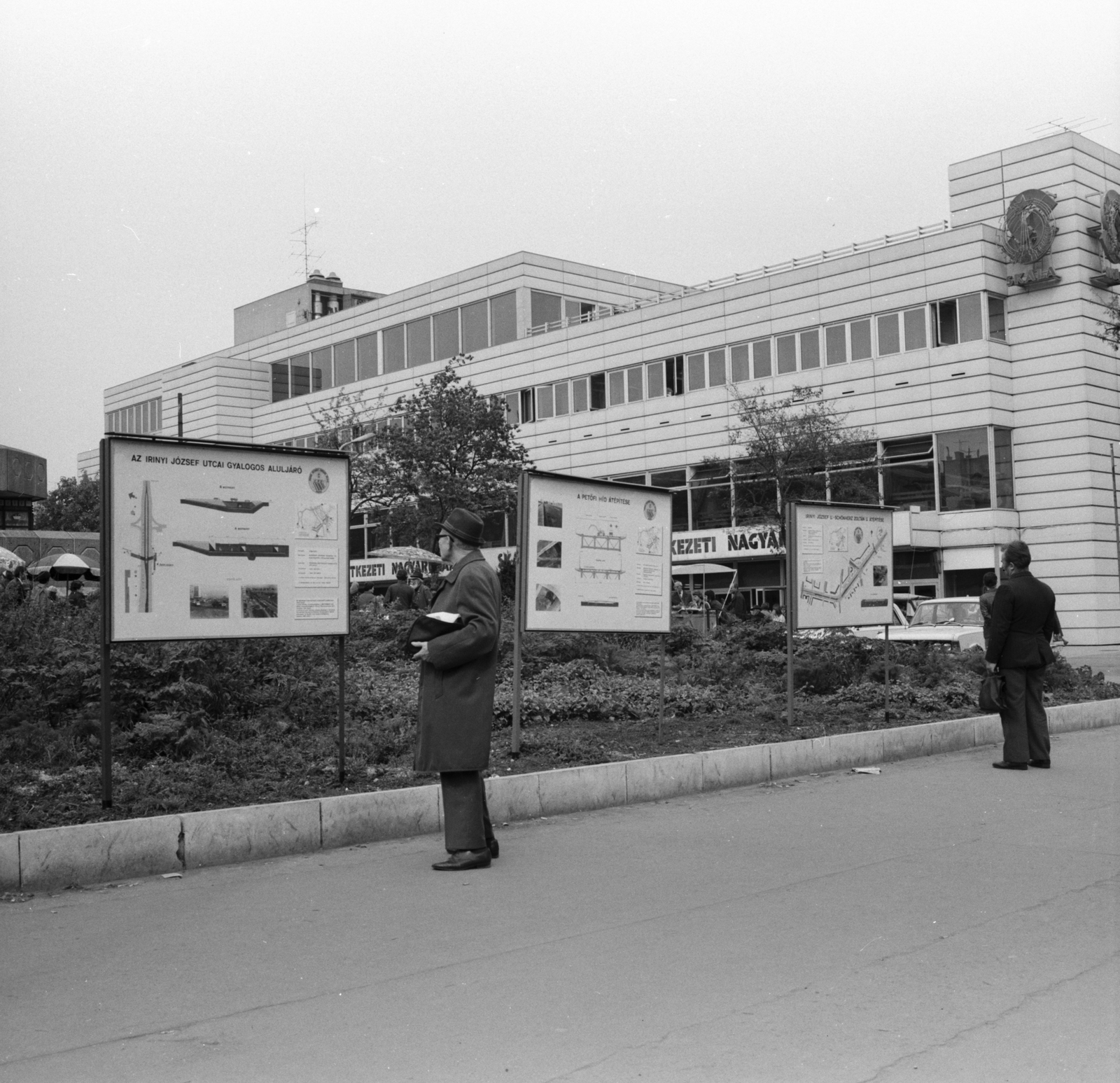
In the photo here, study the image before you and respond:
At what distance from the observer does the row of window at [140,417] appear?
7950 cm

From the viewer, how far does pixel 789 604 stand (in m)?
11.9

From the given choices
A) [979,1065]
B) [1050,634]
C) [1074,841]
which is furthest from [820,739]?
[979,1065]

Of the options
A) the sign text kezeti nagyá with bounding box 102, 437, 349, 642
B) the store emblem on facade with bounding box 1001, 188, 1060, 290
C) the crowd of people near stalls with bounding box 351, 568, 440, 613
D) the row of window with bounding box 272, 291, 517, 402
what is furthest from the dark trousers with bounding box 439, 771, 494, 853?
the row of window with bounding box 272, 291, 517, 402

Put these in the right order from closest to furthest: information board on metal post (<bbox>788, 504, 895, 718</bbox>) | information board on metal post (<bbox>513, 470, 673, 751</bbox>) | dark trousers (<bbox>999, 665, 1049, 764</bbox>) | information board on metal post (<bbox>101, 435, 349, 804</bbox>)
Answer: information board on metal post (<bbox>101, 435, 349, 804</bbox>) → information board on metal post (<bbox>513, 470, 673, 751</bbox>) → dark trousers (<bbox>999, 665, 1049, 764</bbox>) → information board on metal post (<bbox>788, 504, 895, 718</bbox>)

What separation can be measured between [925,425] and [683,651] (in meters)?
28.6

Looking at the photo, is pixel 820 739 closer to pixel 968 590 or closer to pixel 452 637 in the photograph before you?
pixel 452 637

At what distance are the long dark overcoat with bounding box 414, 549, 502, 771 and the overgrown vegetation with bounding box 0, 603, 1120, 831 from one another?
1.64m

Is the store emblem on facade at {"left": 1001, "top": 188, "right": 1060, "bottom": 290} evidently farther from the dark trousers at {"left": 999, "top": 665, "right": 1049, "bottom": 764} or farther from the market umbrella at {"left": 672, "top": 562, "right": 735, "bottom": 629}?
the dark trousers at {"left": 999, "top": 665, "right": 1049, "bottom": 764}

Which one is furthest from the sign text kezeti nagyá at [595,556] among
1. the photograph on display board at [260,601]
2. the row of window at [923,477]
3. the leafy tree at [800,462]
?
the row of window at [923,477]

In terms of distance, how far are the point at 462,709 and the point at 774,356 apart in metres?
41.9

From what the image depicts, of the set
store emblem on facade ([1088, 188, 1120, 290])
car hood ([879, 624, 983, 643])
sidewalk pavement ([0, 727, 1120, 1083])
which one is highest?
store emblem on facade ([1088, 188, 1120, 290])

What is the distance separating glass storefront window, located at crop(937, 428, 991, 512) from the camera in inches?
1609

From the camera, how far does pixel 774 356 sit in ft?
154

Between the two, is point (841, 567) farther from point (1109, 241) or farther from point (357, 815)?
point (1109, 241)
